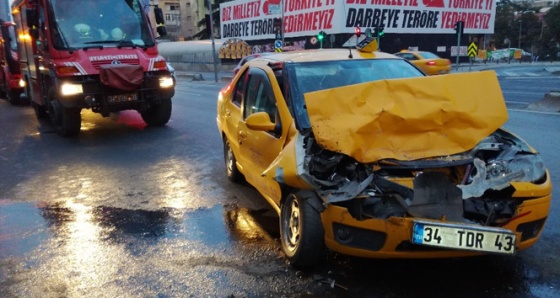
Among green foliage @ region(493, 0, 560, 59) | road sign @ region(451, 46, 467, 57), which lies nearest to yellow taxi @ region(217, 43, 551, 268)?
road sign @ region(451, 46, 467, 57)

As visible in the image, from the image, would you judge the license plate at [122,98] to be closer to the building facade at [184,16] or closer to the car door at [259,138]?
the car door at [259,138]

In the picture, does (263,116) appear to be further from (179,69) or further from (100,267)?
(179,69)

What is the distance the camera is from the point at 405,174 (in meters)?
3.38

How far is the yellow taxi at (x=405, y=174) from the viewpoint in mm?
3195

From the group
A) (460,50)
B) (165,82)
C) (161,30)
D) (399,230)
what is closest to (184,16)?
(460,50)

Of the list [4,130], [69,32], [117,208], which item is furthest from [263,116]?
[4,130]

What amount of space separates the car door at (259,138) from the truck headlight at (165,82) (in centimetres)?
496

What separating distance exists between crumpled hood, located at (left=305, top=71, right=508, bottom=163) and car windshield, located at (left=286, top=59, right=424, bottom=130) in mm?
658

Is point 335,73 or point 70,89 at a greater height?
point 335,73

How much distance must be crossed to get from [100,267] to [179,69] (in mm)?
43705

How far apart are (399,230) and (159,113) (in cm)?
852

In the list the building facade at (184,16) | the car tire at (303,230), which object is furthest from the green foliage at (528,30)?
the car tire at (303,230)

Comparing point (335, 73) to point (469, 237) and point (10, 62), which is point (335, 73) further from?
point (10, 62)

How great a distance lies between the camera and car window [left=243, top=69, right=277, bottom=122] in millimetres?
4531
